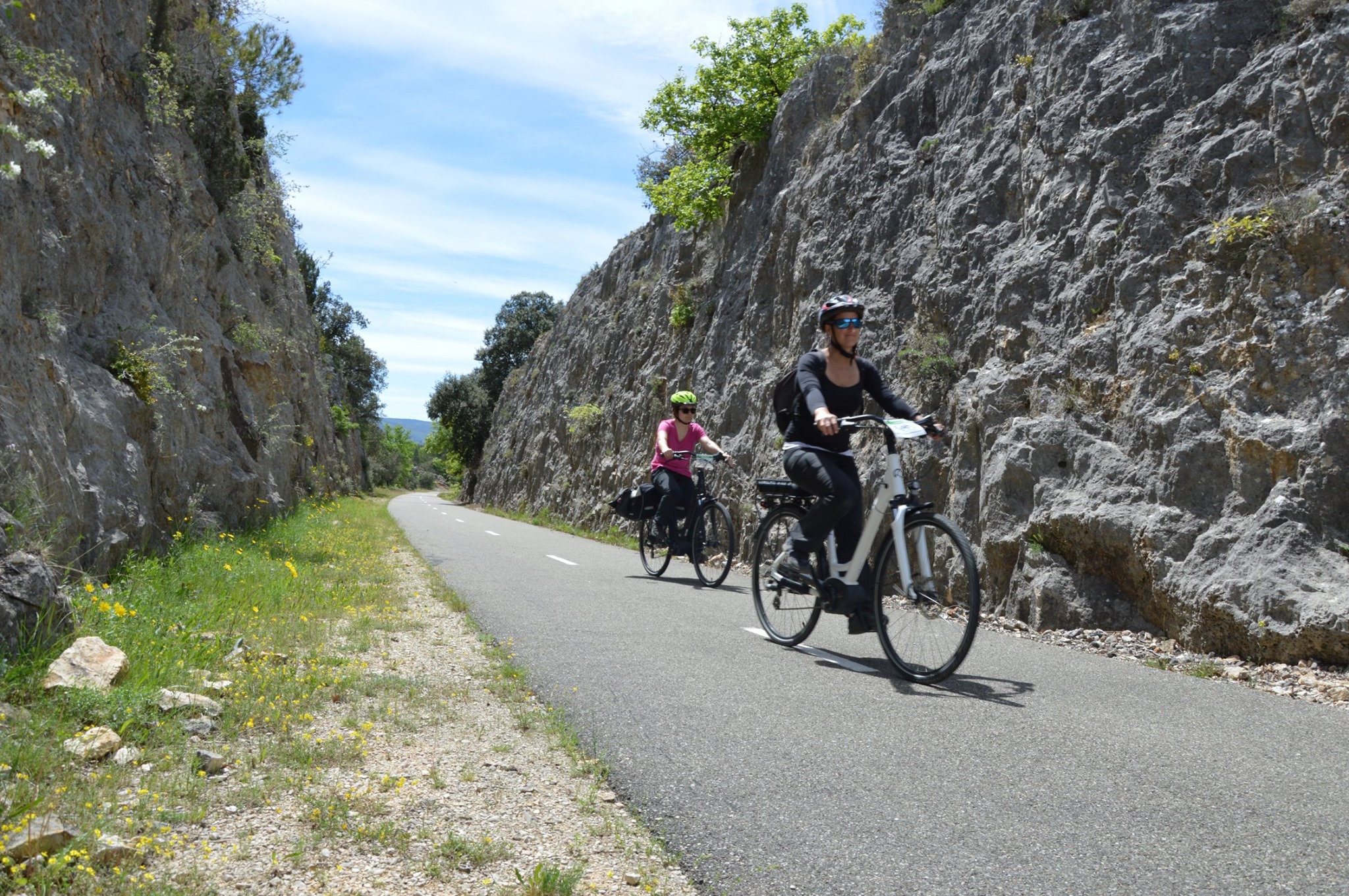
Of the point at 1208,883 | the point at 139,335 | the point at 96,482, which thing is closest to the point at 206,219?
the point at 139,335

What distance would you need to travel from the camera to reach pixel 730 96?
22.1 meters

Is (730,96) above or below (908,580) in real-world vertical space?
above

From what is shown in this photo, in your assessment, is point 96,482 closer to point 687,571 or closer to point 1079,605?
point 687,571

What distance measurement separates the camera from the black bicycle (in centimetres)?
1038

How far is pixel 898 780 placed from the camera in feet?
11.8

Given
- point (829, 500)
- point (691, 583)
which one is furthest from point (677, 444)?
point (829, 500)

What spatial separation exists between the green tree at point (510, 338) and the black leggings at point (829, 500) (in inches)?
2118

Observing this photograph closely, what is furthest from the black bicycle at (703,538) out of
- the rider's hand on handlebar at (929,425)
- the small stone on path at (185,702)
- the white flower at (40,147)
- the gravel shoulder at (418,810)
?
the white flower at (40,147)

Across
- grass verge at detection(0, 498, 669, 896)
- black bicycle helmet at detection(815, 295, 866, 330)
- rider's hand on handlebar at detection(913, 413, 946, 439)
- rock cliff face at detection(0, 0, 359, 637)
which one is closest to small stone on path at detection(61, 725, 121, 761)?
grass verge at detection(0, 498, 669, 896)

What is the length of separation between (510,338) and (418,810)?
57435mm

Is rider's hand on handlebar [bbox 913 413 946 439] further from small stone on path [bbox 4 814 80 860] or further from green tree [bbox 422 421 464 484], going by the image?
green tree [bbox 422 421 464 484]

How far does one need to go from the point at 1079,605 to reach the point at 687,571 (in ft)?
Answer: 18.4

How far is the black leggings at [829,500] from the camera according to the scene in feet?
19.6

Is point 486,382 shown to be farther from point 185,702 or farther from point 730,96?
point 185,702
